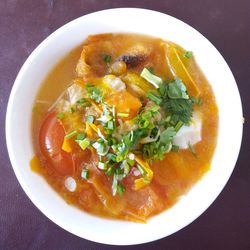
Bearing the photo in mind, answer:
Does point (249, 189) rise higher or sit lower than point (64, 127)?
lower

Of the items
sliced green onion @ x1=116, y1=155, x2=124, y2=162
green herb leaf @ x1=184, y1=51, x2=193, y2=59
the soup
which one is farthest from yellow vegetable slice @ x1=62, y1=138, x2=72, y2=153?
green herb leaf @ x1=184, y1=51, x2=193, y2=59

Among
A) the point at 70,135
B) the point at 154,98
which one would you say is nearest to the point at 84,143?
the point at 70,135

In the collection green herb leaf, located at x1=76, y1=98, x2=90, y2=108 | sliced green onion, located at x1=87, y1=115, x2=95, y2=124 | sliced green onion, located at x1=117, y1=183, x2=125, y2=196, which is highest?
green herb leaf, located at x1=76, y1=98, x2=90, y2=108

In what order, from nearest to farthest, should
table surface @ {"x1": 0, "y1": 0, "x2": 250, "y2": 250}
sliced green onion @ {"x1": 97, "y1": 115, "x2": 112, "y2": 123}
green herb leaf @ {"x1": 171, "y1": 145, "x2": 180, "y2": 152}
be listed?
1. sliced green onion @ {"x1": 97, "y1": 115, "x2": 112, "y2": 123}
2. green herb leaf @ {"x1": 171, "y1": 145, "x2": 180, "y2": 152}
3. table surface @ {"x1": 0, "y1": 0, "x2": 250, "y2": 250}

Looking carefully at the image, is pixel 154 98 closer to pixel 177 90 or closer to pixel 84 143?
pixel 177 90

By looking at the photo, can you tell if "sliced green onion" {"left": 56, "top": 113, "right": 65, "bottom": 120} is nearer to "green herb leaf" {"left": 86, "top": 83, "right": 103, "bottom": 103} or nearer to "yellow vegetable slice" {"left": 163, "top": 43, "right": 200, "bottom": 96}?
"green herb leaf" {"left": 86, "top": 83, "right": 103, "bottom": 103}

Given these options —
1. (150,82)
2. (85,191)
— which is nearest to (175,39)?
(150,82)

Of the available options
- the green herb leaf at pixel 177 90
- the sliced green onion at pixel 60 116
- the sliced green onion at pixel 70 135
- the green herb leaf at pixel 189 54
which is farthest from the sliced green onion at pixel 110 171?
the green herb leaf at pixel 189 54

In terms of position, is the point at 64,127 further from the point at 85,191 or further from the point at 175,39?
the point at 175,39
